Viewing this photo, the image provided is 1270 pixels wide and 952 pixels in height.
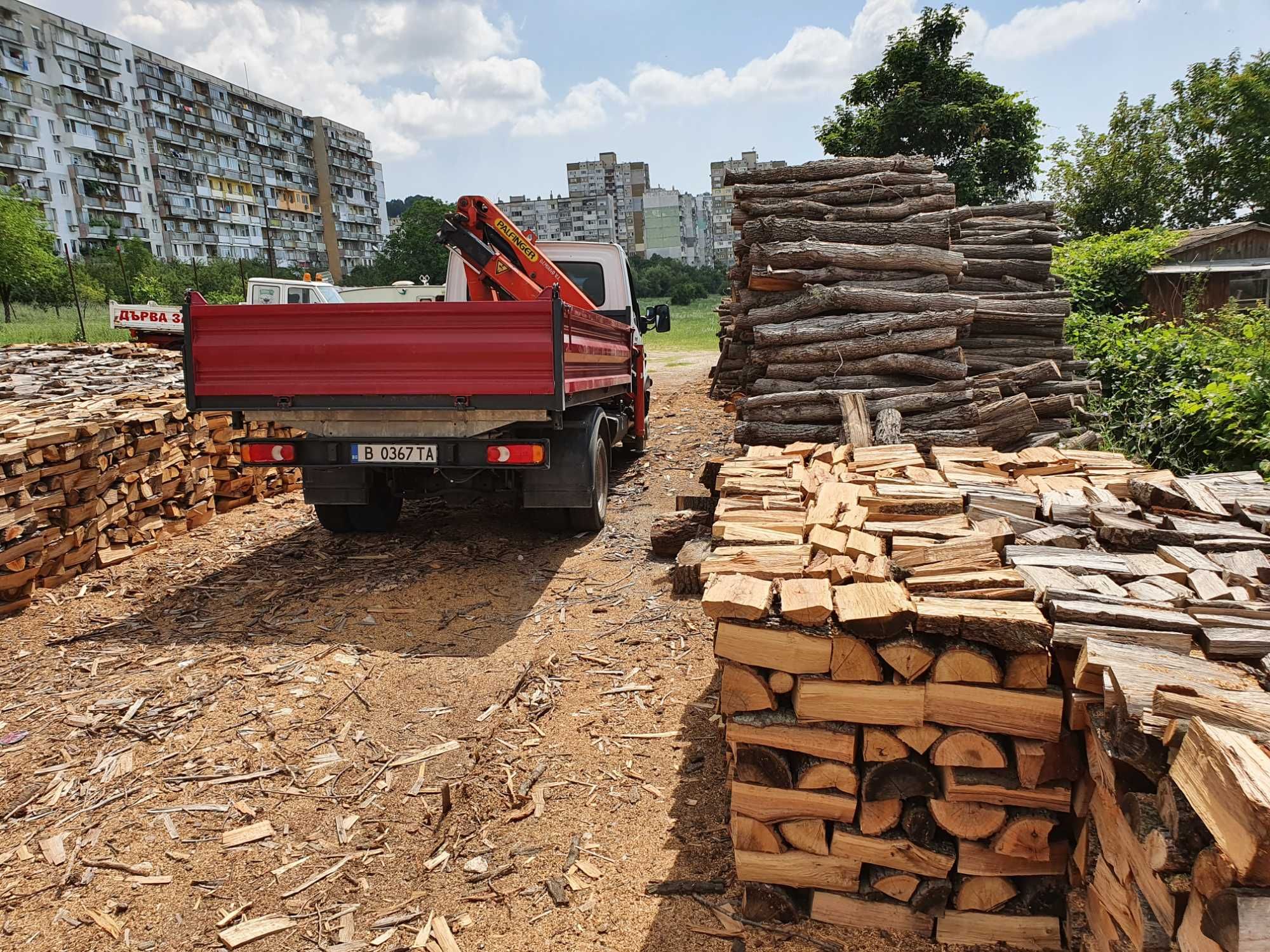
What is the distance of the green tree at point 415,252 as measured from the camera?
59.9 m

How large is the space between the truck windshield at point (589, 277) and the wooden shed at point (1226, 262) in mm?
17263

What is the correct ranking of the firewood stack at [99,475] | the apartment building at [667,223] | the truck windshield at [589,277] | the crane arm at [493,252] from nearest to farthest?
the firewood stack at [99,475] → the crane arm at [493,252] → the truck windshield at [589,277] → the apartment building at [667,223]

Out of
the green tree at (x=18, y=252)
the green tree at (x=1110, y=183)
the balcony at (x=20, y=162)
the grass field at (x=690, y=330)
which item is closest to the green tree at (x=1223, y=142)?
the green tree at (x=1110, y=183)

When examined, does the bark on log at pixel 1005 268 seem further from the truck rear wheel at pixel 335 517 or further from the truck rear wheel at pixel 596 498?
the truck rear wheel at pixel 335 517

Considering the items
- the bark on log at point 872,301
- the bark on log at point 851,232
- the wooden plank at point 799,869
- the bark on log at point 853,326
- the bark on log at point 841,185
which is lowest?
the wooden plank at point 799,869

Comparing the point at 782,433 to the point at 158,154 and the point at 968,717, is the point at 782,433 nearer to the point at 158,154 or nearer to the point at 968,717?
the point at 968,717

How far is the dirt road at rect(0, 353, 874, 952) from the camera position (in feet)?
9.21

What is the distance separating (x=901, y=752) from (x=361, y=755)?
2.63 meters

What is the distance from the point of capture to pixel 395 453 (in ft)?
19.2

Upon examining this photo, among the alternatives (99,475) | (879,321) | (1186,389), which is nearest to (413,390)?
(99,475)

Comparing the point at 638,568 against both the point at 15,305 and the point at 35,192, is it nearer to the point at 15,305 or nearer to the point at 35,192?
the point at 15,305

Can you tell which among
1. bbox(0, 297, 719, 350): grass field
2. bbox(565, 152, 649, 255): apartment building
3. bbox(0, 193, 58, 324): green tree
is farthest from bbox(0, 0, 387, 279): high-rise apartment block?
bbox(565, 152, 649, 255): apartment building

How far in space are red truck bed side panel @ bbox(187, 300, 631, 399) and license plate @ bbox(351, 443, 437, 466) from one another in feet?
1.49

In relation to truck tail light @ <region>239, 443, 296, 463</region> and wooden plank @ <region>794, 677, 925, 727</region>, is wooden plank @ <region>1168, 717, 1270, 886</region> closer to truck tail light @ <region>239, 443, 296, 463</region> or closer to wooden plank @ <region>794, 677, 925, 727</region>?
wooden plank @ <region>794, 677, 925, 727</region>
